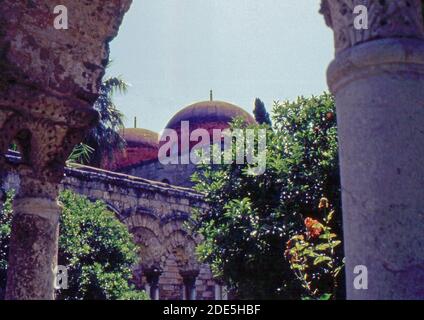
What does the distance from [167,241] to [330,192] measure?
25.0 feet

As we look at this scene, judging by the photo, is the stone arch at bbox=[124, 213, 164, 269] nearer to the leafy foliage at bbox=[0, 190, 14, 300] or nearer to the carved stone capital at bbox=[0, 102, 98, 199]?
the leafy foliage at bbox=[0, 190, 14, 300]

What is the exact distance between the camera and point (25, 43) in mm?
4117

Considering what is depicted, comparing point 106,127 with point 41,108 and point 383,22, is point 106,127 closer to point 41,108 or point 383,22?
point 41,108

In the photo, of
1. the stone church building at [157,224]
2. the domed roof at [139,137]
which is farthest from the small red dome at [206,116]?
Result: the stone church building at [157,224]

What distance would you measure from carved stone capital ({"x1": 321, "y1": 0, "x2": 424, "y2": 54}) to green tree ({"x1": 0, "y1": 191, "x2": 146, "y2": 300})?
20.1 ft

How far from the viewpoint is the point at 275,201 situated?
7.13 meters

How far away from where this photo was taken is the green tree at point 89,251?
25.7 ft

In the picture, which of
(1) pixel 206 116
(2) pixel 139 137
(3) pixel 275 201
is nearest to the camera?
(3) pixel 275 201

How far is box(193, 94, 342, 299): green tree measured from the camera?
677cm

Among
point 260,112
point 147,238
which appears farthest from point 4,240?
point 260,112

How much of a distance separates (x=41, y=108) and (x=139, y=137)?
67.7 feet

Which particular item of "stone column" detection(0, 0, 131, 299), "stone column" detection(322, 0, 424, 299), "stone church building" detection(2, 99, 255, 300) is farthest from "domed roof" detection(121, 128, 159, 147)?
"stone column" detection(322, 0, 424, 299)

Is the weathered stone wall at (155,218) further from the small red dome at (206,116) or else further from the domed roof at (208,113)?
the domed roof at (208,113)

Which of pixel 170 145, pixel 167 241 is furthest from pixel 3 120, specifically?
pixel 170 145
